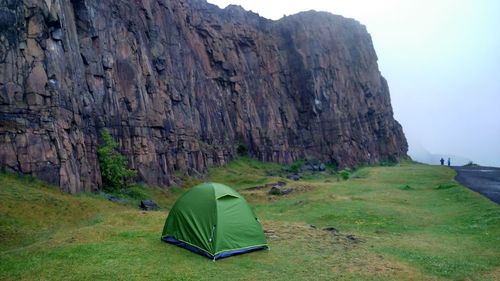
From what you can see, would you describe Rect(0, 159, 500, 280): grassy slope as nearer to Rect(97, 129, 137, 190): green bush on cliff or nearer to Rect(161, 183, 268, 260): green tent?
Rect(161, 183, 268, 260): green tent

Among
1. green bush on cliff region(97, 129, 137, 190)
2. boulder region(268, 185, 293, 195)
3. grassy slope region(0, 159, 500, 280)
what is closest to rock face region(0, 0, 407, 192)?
green bush on cliff region(97, 129, 137, 190)

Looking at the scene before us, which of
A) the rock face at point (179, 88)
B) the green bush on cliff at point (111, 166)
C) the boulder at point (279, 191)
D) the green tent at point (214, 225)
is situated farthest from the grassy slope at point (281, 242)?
the boulder at point (279, 191)

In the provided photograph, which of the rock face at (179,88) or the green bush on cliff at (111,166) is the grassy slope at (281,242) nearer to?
the green bush on cliff at (111,166)

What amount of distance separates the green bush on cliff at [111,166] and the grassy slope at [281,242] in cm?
521

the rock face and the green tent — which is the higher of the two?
the rock face

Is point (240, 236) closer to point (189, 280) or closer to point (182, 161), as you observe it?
point (189, 280)

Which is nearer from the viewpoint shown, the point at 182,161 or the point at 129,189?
the point at 129,189

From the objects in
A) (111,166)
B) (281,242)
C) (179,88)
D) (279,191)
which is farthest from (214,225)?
(179,88)

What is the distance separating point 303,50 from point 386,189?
221ft

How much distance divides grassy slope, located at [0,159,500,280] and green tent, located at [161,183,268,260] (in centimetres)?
50

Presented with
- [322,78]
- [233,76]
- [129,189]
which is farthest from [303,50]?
[129,189]

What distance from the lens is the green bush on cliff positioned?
117ft

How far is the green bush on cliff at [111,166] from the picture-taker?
35562 millimetres

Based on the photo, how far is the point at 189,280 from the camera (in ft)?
42.3
